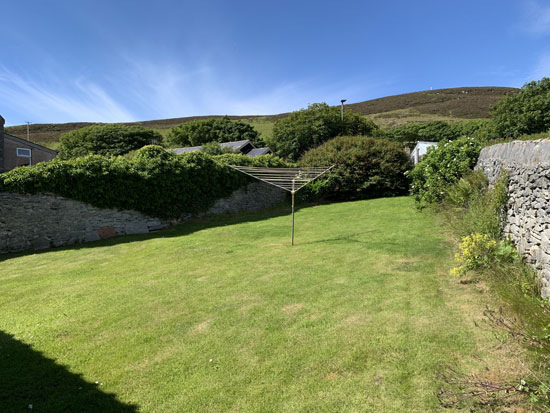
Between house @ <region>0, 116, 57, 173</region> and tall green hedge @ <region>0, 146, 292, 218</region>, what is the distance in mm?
14703

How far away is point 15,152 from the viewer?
23.1 m

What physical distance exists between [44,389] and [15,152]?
2701 centimetres

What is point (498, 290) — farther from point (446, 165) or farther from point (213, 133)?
point (213, 133)

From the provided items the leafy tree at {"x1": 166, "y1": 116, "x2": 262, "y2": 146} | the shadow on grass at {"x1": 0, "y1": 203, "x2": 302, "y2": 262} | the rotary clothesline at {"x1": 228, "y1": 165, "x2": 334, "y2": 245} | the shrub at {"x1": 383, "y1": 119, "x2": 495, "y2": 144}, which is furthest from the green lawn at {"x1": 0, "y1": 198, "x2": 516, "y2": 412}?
the leafy tree at {"x1": 166, "y1": 116, "x2": 262, "y2": 146}

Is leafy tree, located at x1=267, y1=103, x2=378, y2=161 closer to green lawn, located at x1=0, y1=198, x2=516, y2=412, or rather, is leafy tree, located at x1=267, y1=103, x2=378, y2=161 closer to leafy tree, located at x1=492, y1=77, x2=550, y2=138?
leafy tree, located at x1=492, y1=77, x2=550, y2=138

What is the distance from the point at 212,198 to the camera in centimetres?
1495

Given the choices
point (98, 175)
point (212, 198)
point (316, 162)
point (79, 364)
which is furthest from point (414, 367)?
point (316, 162)

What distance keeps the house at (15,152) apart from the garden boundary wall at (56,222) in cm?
1470

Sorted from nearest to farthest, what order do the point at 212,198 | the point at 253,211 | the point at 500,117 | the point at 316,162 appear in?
the point at 212,198 < the point at 253,211 < the point at 316,162 < the point at 500,117

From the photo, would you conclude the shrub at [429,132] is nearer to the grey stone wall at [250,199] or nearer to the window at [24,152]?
the grey stone wall at [250,199]

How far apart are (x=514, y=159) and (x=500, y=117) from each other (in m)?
26.4

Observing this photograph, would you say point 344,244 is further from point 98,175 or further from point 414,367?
point 98,175

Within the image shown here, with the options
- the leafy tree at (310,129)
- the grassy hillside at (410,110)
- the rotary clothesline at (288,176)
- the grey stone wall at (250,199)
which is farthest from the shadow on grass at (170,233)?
the grassy hillside at (410,110)

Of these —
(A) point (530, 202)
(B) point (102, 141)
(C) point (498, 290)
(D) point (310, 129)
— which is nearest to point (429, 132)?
(D) point (310, 129)
